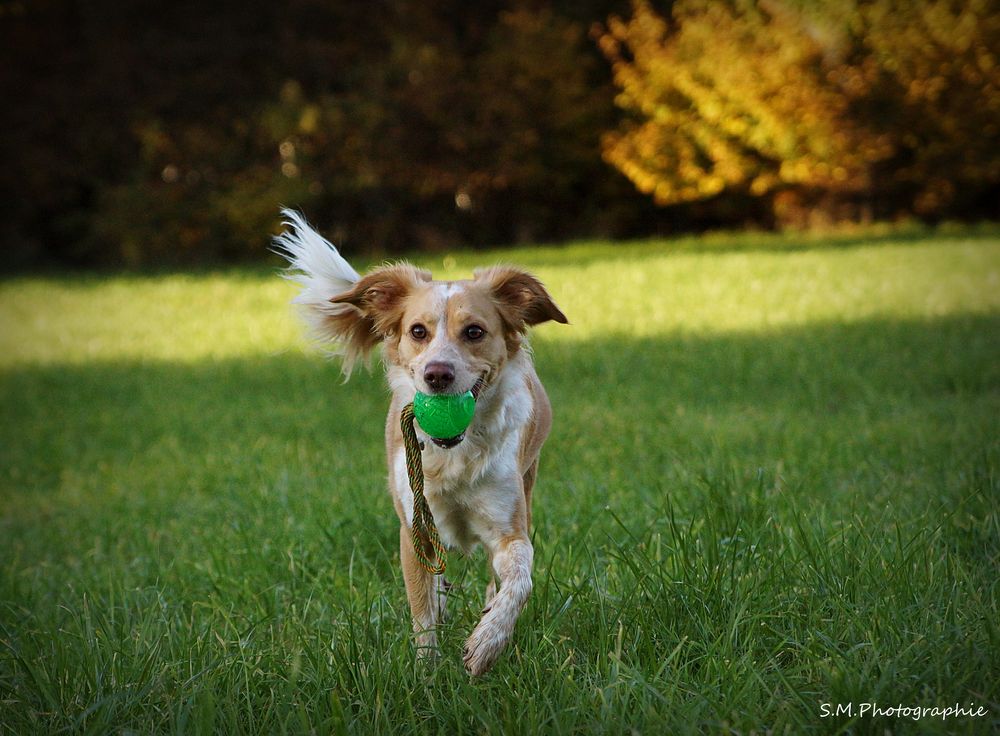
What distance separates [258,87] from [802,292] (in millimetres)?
14892

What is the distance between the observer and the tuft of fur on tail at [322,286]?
3.82 metres

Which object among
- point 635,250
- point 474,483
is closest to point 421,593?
point 474,483

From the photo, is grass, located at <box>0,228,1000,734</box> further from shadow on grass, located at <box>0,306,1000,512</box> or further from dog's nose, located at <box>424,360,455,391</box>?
dog's nose, located at <box>424,360,455,391</box>

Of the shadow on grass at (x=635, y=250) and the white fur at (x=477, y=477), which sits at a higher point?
the shadow on grass at (x=635, y=250)

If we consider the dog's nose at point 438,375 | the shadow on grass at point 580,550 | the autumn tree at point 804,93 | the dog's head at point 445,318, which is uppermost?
the autumn tree at point 804,93

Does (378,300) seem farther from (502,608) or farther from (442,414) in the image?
(502,608)

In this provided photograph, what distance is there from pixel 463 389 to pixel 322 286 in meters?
1.05

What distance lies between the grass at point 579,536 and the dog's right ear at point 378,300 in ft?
3.02

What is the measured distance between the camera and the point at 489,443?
3287 mm

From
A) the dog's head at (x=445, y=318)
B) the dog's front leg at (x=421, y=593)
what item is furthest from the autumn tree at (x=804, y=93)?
the dog's front leg at (x=421, y=593)

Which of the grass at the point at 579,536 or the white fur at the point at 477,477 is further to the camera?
the white fur at the point at 477,477

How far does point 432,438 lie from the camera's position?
3.10 meters

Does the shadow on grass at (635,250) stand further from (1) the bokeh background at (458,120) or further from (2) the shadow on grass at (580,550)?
(2) the shadow on grass at (580,550)

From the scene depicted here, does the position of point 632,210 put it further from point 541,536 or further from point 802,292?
point 541,536
